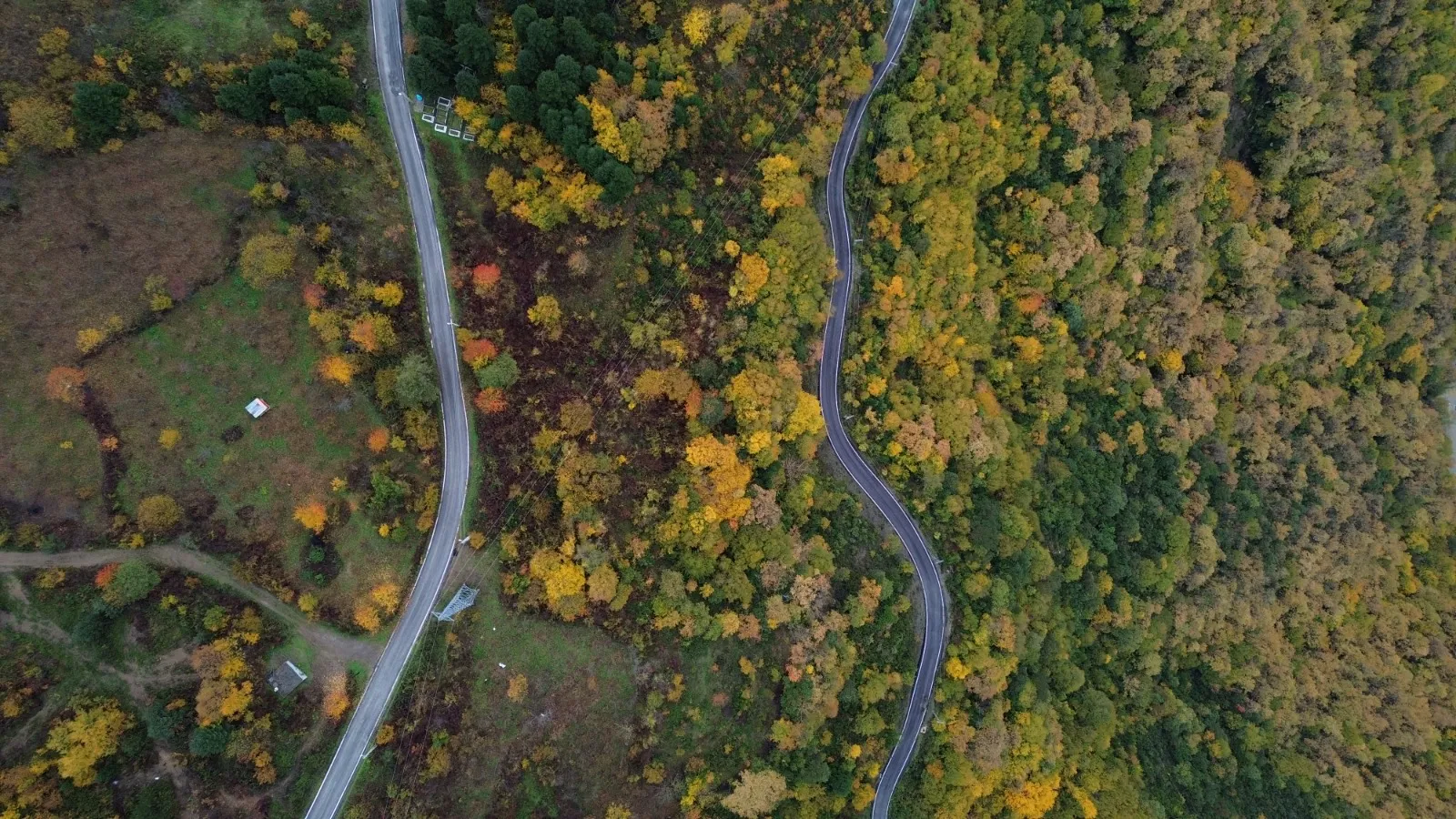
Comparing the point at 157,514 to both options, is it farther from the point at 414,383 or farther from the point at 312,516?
the point at 414,383

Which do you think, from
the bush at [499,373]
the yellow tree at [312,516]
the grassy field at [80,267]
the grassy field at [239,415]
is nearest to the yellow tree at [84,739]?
the grassy field at [80,267]

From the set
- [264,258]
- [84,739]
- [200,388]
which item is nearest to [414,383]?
[264,258]

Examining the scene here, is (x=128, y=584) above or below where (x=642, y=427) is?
below

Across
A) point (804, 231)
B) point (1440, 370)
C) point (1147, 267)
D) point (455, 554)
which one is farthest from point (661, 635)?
point (1440, 370)

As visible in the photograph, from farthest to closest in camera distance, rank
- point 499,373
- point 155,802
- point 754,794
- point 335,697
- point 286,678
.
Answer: point 754,794 < point 499,373 < point 335,697 < point 286,678 < point 155,802

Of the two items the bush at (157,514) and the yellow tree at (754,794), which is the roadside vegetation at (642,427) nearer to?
the yellow tree at (754,794)
